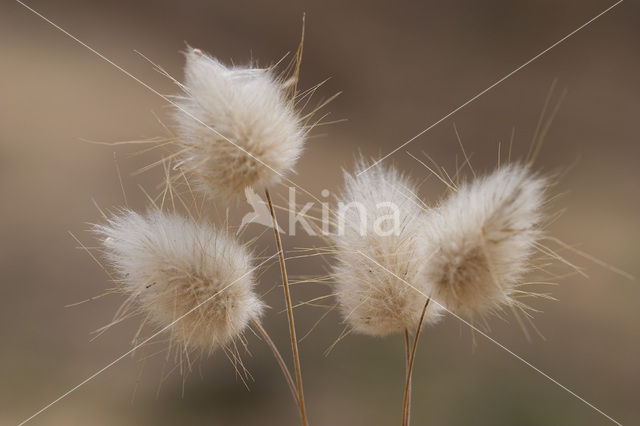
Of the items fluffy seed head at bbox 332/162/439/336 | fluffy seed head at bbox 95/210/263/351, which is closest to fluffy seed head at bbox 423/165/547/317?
fluffy seed head at bbox 332/162/439/336

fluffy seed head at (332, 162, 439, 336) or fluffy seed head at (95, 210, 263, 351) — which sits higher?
fluffy seed head at (332, 162, 439, 336)

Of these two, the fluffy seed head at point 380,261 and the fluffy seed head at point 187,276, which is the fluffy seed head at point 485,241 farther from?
the fluffy seed head at point 187,276

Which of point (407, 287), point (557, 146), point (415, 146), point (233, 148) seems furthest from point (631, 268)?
point (233, 148)

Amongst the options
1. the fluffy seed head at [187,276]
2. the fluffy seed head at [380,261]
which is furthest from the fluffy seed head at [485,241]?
the fluffy seed head at [187,276]

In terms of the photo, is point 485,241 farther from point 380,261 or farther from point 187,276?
point 187,276

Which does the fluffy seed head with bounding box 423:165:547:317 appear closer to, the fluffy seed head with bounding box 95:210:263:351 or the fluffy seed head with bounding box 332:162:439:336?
the fluffy seed head with bounding box 332:162:439:336
